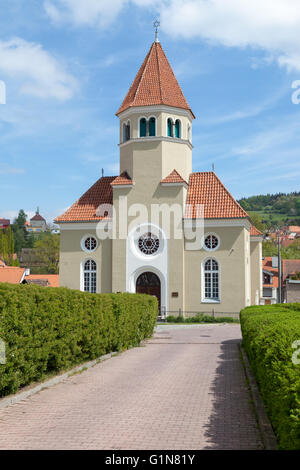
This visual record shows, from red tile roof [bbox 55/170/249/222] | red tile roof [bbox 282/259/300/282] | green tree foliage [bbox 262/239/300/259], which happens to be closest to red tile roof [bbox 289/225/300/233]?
green tree foliage [bbox 262/239/300/259]

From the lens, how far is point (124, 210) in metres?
35.2

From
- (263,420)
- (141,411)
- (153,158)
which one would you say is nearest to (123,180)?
(153,158)

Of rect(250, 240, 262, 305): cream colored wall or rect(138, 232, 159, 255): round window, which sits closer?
rect(138, 232, 159, 255): round window

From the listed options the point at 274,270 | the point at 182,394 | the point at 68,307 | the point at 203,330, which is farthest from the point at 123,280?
the point at 274,270

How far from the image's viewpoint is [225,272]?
34281mm

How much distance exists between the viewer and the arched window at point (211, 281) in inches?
1362

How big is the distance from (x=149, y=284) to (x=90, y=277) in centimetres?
442

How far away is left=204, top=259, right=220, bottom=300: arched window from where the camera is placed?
113 feet

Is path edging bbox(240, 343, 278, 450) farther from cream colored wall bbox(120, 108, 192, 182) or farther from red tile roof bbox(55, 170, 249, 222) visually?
cream colored wall bbox(120, 108, 192, 182)

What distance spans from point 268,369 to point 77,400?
177 inches

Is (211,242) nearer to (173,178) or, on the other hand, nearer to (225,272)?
(225,272)

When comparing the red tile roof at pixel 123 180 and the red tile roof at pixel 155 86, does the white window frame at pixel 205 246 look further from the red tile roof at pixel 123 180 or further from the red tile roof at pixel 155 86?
the red tile roof at pixel 155 86

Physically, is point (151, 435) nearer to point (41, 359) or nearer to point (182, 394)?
point (182, 394)

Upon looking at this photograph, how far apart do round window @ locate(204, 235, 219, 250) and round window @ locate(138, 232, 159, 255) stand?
3.49 meters
